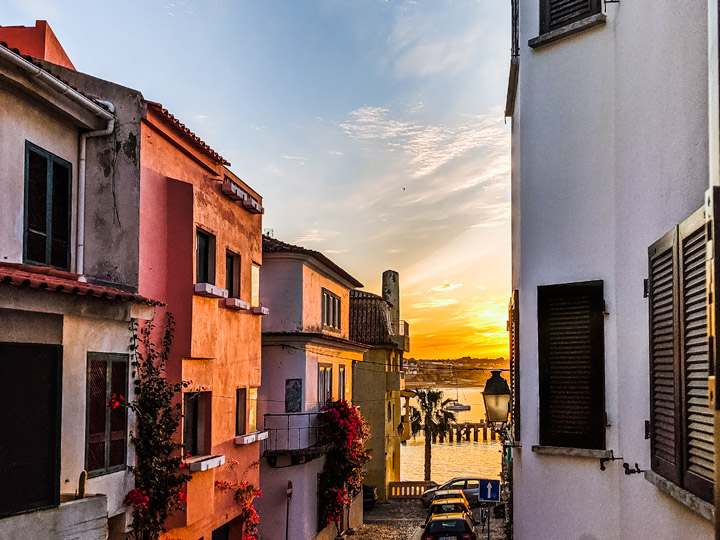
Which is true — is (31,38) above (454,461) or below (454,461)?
above

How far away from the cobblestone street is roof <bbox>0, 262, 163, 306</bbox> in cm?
2081

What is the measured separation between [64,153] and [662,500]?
9.50 meters

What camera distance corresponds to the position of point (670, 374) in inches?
201

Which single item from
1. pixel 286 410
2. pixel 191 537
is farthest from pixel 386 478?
pixel 191 537

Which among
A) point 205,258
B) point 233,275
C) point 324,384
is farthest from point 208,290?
point 324,384

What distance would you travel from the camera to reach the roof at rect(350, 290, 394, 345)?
144 ft

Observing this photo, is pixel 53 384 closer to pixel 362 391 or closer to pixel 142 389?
pixel 142 389

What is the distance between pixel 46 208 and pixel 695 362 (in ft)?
30.4

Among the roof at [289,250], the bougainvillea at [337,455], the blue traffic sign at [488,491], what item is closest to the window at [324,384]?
the bougainvillea at [337,455]

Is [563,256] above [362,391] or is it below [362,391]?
above

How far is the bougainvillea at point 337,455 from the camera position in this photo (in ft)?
89.8

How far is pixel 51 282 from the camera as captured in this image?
8.74 meters

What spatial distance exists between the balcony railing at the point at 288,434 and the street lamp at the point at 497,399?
43.2 feet

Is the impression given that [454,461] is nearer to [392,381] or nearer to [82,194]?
[392,381]
